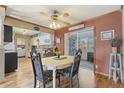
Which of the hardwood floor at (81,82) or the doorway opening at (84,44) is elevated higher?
the doorway opening at (84,44)

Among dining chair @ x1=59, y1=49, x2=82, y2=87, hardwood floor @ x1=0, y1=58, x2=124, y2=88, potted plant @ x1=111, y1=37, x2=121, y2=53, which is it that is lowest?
hardwood floor @ x1=0, y1=58, x2=124, y2=88

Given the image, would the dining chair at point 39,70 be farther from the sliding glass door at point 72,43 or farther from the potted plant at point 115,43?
the sliding glass door at point 72,43

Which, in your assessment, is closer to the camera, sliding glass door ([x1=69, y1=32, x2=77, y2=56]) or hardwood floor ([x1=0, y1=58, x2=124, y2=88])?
hardwood floor ([x1=0, y1=58, x2=124, y2=88])

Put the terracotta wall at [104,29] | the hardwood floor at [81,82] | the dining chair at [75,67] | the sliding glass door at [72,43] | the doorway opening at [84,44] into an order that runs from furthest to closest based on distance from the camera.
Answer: the sliding glass door at [72,43] < the doorway opening at [84,44] < the terracotta wall at [104,29] < the hardwood floor at [81,82] < the dining chair at [75,67]

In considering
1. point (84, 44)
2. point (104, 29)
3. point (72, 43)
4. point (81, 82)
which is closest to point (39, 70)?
point (81, 82)

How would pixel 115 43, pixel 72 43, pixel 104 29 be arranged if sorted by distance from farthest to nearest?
pixel 72 43 → pixel 104 29 → pixel 115 43

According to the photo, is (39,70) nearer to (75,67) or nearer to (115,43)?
(75,67)

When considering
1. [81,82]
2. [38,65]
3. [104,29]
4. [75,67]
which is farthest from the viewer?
[104,29]

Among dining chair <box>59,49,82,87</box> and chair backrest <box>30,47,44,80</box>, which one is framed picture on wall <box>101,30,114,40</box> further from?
chair backrest <box>30,47,44,80</box>

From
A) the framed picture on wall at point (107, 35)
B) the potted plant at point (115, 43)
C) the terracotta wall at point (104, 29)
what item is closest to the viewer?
the potted plant at point (115, 43)

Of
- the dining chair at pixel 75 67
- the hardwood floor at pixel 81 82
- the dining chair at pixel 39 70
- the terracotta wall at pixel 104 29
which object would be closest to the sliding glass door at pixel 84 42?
the terracotta wall at pixel 104 29

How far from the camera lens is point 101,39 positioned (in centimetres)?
387

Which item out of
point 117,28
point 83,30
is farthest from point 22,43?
point 117,28

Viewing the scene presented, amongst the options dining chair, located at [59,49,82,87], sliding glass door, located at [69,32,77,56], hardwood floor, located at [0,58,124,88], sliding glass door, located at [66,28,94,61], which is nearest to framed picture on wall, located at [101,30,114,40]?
sliding glass door, located at [66,28,94,61]
